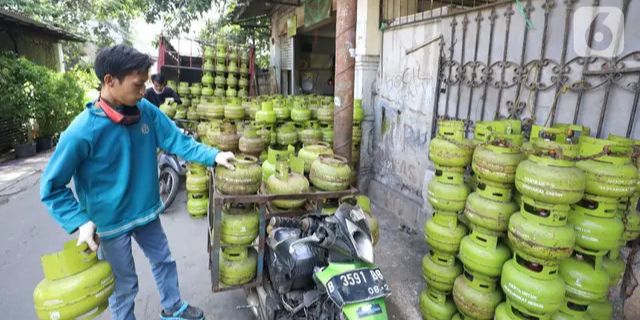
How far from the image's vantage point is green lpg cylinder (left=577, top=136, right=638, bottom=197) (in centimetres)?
198

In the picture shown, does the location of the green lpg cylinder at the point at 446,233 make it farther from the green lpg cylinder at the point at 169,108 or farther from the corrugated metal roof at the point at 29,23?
the corrugated metal roof at the point at 29,23

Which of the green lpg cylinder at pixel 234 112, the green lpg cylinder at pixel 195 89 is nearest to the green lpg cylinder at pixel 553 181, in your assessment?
the green lpg cylinder at pixel 234 112

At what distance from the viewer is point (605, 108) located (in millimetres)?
2688

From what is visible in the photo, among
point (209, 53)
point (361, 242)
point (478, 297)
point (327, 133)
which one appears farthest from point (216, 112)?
point (209, 53)

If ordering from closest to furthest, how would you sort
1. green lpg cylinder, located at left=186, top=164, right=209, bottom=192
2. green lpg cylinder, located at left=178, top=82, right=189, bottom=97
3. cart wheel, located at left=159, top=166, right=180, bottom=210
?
green lpg cylinder, located at left=186, top=164, right=209, bottom=192
cart wheel, located at left=159, top=166, right=180, bottom=210
green lpg cylinder, located at left=178, top=82, right=189, bottom=97

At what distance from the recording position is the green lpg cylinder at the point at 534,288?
2006 millimetres

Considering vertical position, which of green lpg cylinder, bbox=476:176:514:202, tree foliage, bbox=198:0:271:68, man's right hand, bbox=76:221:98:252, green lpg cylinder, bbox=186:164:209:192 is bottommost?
green lpg cylinder, bbox=186:164:209:192

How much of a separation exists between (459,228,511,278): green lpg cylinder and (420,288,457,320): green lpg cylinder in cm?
46

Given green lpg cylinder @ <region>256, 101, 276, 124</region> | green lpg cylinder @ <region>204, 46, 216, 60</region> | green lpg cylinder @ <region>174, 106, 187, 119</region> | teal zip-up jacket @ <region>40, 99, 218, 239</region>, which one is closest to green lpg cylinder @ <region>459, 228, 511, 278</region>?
teal zip-up jacket @ <region>40, 99, 218, 239</region>

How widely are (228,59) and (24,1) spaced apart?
11883 millimetres

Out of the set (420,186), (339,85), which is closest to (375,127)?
(420,186)

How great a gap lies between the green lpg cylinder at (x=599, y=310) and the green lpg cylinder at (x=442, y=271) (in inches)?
33.0

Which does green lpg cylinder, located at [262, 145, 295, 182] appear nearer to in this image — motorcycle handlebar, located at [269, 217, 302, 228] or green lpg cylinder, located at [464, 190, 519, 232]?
motorcycle handlebar, located at [269, 217, 302, 228]

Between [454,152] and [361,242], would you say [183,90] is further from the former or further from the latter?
[361,242]
